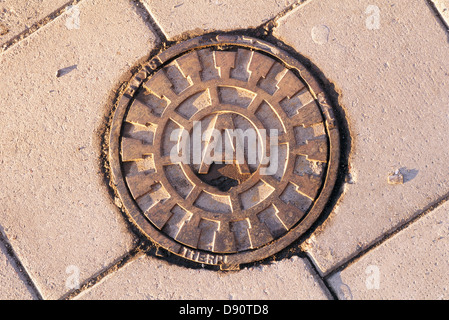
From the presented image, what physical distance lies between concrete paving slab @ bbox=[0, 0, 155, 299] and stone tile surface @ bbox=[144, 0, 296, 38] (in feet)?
0.55

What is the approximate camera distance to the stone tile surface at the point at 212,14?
277 cm

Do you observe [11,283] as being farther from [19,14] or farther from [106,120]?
[19,14]

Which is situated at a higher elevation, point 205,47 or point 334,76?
point 205,47

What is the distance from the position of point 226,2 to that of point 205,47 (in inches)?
15.3

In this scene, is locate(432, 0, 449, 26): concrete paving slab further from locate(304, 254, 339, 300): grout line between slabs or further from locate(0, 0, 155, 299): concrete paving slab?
locate(0, 0, 155, 299): concrete paving slab

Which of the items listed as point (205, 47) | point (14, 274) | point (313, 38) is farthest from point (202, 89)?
point (14, 274)

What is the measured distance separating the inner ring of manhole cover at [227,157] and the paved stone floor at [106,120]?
0.52ft

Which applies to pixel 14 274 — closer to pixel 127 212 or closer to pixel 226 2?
pixel 127 212

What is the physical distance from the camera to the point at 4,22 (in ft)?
9.31

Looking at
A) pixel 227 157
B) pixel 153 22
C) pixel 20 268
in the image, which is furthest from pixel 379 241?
pixel 20 268

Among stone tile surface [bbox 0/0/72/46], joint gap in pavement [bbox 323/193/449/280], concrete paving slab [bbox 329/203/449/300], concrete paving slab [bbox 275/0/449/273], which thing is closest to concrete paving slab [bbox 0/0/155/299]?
stone tile surface [bbox 0/0/72/46]

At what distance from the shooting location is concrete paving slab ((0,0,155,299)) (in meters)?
2.67
